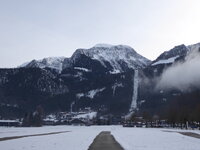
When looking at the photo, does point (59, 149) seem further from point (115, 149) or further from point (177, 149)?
point (177, 149)

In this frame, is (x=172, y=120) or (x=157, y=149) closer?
(x=157, y=149)

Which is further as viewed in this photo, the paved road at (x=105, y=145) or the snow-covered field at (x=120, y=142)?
the paved road at (x=105, y=145)

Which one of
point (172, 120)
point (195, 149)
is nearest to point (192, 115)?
point (172, 120)

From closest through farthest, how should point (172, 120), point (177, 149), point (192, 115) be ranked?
point (177, 149), point (192, 115), point (172, 120)

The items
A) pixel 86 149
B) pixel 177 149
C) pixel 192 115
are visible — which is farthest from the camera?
pixel 192 115

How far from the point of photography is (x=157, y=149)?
34.3 meters

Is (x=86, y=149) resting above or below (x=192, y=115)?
below

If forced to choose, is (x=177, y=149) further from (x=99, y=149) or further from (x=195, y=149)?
(x=99, y=149)

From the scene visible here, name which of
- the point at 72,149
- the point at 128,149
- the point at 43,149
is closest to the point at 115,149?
the point at 128,149

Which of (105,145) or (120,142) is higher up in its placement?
(120,142)

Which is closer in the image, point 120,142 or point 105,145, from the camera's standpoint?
point 105,145

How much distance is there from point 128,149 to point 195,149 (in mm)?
6227

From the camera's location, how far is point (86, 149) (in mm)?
36531

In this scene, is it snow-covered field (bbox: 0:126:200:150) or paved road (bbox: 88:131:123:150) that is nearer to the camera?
snow-covered field (bbox: 0:126:200:150)
